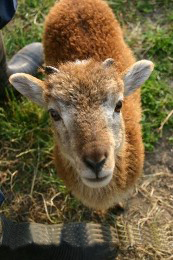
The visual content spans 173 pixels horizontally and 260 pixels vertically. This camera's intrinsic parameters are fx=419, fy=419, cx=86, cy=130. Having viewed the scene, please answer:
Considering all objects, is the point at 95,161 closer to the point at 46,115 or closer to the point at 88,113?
the point at 88,113

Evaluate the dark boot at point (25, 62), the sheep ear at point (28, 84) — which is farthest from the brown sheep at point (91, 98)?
the dark boot at point (25, 62)

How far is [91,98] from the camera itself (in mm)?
3469

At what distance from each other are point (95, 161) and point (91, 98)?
1.88ft

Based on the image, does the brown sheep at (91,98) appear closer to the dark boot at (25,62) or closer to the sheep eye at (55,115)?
the sheep eye at (55,115)

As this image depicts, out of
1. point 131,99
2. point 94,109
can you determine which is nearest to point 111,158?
point 94,109

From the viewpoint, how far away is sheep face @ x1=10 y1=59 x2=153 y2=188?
10.8ft

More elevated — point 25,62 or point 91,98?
point 91,98

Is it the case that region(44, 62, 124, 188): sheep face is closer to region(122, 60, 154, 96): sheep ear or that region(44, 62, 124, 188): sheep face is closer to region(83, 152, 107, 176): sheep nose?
region(83, 152, 107, 176): sheep nose

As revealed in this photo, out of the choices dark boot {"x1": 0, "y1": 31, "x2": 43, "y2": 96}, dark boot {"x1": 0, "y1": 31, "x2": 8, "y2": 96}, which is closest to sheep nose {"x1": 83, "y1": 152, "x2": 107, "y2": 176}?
dark boot {"x1": 0, "y1": 31, "x2": 8, "y2": 96}

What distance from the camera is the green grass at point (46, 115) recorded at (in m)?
5.25

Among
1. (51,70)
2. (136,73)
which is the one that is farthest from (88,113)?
(136,73)

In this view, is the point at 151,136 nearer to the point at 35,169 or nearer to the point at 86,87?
the point at 35,169

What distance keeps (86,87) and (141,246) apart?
2175 mm

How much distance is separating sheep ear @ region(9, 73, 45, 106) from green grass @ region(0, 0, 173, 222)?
4.76 feet
